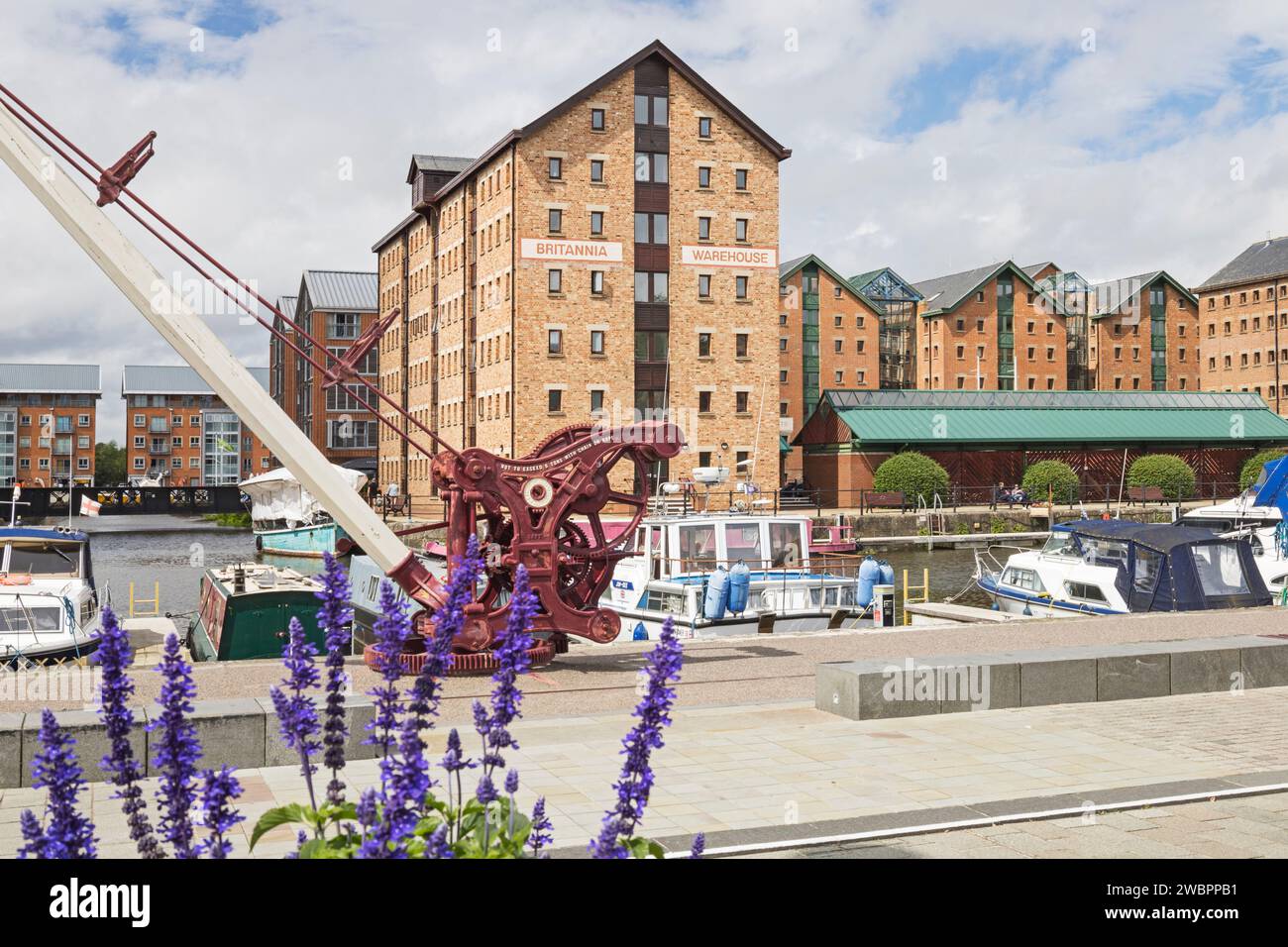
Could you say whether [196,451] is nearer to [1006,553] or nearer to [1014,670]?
[1006,553]

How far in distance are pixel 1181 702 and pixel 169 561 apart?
5755 cm

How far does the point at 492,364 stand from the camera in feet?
221

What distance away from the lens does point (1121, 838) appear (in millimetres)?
8172

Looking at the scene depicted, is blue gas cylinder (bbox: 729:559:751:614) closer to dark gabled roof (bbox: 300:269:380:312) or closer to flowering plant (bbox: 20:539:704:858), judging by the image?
flowering plant (bbox: 20:539:704:858)

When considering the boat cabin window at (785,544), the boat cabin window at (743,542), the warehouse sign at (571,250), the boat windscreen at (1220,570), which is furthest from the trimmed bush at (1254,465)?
the boat cabin window at (743,542)

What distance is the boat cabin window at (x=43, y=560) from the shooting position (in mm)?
26266

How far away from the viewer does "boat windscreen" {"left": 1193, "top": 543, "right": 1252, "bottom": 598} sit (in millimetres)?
25562

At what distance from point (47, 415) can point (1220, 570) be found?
155 m

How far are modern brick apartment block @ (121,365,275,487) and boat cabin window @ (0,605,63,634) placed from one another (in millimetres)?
153082

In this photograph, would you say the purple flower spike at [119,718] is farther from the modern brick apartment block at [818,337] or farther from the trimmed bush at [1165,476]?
the modern brick apartment block at [818,337]

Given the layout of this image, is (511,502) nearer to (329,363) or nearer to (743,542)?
(743,542)

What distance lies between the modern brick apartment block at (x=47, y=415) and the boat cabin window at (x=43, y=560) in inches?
5351
